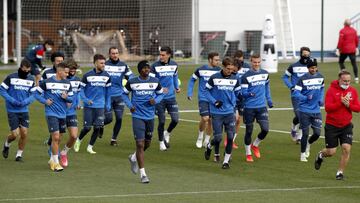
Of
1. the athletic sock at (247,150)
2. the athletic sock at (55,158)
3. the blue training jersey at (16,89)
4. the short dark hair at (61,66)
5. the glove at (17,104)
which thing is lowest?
the athletic sock at (247,150)

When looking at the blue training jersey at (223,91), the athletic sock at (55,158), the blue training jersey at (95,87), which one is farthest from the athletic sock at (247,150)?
the athletic sock at (55,158)

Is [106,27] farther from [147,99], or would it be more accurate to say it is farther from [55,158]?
[147,99]

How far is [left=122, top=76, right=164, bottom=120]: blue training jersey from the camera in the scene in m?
17.3

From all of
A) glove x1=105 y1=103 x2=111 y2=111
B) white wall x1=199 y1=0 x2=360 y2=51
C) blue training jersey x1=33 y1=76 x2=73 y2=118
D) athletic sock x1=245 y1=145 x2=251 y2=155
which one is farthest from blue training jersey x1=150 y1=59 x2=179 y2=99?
white wall x1=199 y1=0 x2=360 y2=51

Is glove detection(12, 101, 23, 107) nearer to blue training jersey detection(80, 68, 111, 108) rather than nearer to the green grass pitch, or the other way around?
the green grass pitch

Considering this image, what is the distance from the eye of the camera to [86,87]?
20562mm

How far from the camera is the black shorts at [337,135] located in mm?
17031

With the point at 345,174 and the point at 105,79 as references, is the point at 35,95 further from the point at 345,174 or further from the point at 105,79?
the point at 345,174

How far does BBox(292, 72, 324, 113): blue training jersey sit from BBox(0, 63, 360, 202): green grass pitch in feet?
3.45

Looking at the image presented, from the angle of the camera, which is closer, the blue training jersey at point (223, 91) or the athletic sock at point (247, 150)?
the blue training jersey at point (223, 91)

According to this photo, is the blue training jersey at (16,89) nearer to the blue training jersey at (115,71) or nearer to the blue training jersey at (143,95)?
the blue training jersey at (143,95)

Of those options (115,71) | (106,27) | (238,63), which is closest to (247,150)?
(238,63)

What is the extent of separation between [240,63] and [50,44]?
7.36 metres

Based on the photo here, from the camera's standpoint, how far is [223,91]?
741 inches
